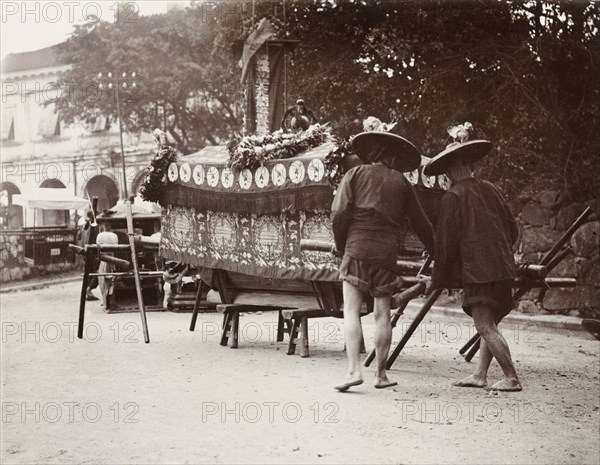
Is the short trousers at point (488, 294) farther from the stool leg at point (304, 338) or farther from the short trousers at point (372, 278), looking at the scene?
the stool leg at point (304, 338)

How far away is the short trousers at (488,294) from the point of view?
3.87 meters

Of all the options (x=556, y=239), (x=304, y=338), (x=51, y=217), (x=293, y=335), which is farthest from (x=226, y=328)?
(x=556, y=239)

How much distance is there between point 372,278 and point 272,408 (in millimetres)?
3750

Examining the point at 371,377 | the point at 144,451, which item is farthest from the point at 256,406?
the point at 371,377

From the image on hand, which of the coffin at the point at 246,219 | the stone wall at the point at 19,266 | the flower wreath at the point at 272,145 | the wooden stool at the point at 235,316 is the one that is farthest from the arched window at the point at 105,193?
the flower wreath at the point at 272,145

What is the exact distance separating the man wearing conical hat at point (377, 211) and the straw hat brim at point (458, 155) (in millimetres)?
152

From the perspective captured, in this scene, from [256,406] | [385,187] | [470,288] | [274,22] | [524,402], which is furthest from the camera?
[524,402]

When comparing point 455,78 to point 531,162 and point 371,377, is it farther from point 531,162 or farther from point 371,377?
point 531,162

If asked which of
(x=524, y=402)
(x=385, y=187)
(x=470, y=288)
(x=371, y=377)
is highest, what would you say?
(x=385, y=187)

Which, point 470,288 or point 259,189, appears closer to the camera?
point 470,288

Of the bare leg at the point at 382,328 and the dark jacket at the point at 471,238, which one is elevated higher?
the dark jacket at the point at 471,238

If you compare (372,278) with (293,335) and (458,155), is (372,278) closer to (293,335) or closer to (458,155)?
(458,155)

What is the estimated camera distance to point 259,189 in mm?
6469

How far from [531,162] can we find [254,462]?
914cm
